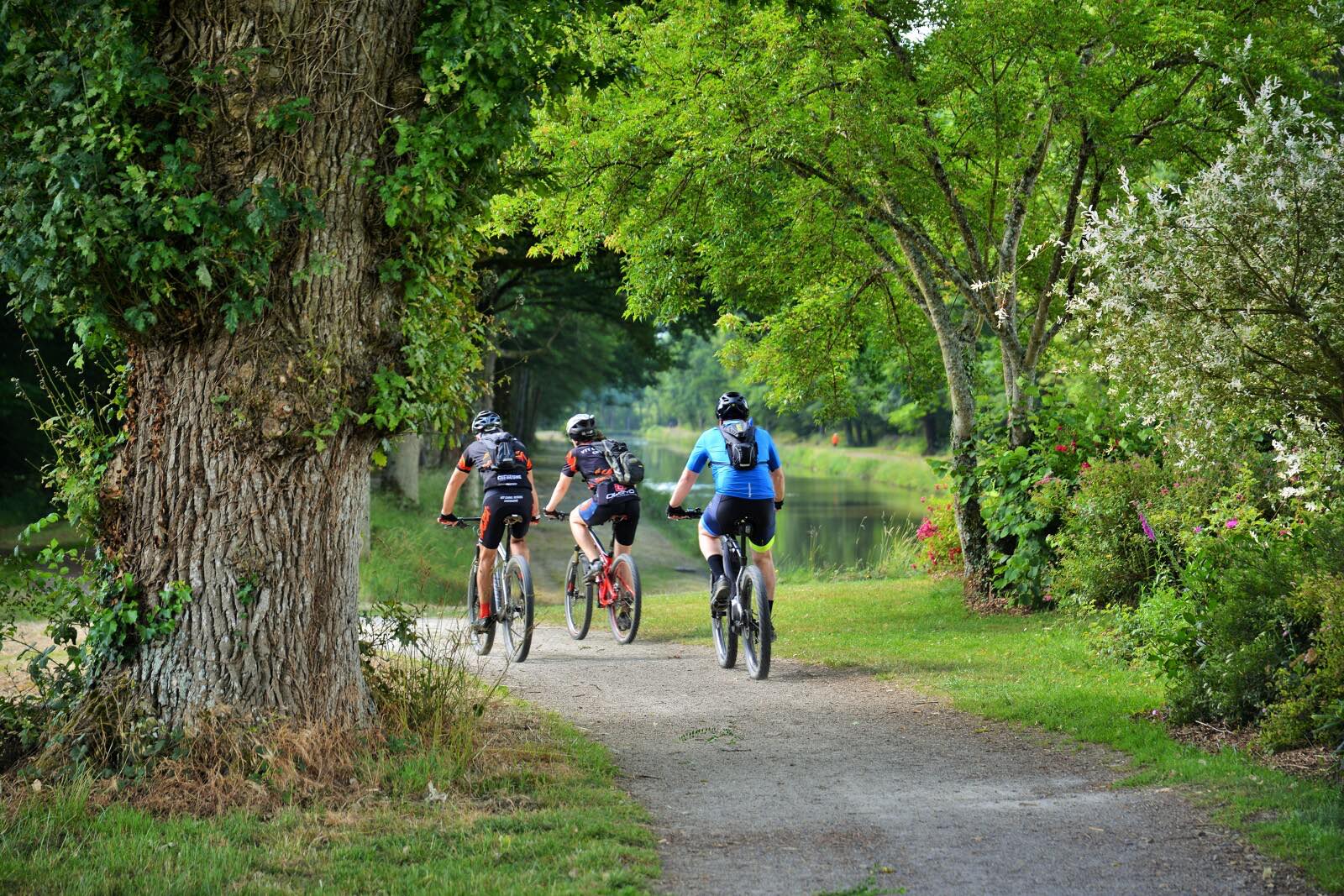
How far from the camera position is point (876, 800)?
5.92 m

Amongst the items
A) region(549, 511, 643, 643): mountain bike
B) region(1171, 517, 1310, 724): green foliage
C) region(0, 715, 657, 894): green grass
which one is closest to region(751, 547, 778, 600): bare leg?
region(549, 511, 643, 643): mountain bike

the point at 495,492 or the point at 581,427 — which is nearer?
the point at 495,492

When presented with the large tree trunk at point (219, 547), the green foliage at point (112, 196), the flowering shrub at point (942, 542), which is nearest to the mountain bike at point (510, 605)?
the large tree trunk at point (219, 547)

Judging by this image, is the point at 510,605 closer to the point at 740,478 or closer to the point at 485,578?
the point at 485,578

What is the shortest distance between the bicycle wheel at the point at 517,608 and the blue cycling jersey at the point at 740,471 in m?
1.79

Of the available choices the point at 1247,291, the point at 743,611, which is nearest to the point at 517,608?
the point at 743,611

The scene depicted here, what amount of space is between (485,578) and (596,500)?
45.3 inches

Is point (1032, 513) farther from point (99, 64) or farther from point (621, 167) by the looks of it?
point (99, 64)

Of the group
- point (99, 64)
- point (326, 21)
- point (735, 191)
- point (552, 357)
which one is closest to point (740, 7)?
point (735, 191)

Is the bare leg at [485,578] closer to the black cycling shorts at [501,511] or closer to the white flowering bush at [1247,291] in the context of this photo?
the black cycling shorts at [501,511]

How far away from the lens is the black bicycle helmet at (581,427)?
35.3ft

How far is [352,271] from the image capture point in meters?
6.25

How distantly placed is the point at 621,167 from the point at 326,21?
7.16 metres

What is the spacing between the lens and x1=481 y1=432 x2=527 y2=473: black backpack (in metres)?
10.5
